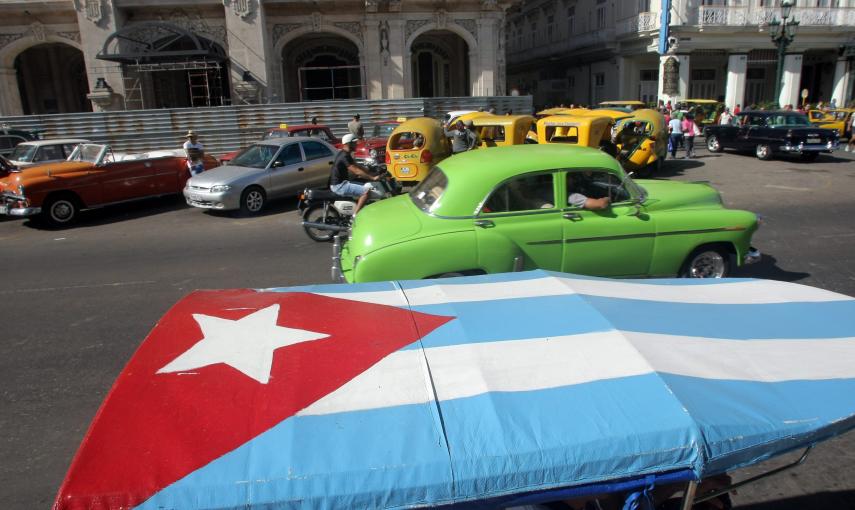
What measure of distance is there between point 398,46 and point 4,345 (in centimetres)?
2360

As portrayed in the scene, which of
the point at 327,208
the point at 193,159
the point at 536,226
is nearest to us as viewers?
the point at 536,226

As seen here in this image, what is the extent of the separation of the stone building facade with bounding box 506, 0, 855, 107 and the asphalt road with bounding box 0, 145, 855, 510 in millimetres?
18665

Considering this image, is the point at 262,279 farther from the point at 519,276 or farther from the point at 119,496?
the point at 119,496

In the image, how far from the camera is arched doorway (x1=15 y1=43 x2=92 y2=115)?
94.2ft

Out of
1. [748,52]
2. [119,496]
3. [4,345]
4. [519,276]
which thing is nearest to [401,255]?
[519,276]

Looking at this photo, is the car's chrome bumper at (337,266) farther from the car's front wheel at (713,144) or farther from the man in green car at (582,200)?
the car's front wheel at (713,144)

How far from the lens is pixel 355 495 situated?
1.88 meters

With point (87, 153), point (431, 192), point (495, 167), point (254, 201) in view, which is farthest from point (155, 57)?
point (495, 167)

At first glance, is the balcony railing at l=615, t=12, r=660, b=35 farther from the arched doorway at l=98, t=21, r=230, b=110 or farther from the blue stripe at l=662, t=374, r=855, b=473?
the blue stripe at l=662, t=374, r=855, b=473

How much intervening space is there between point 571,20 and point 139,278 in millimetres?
37907

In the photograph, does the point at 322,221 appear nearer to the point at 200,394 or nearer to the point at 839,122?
the point at 200,394

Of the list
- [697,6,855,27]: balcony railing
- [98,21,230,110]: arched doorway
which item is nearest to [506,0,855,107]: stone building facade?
[697,6,855,27]: balcony railing

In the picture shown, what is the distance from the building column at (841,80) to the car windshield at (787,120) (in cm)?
1879

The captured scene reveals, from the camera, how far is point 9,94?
25.2 meters
